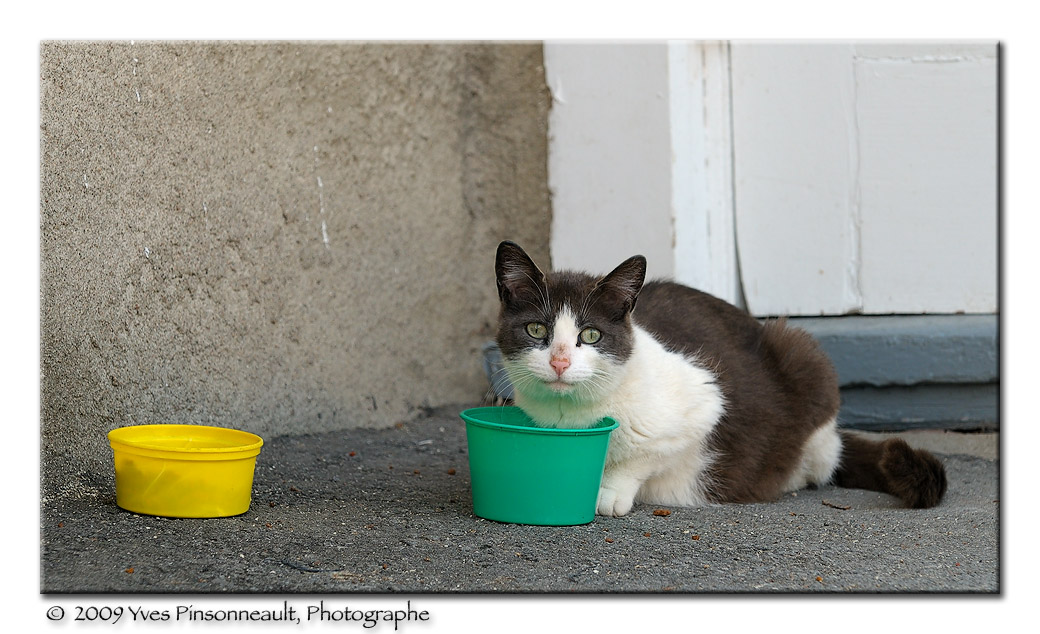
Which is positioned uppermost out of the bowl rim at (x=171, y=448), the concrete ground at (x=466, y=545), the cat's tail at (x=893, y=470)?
the bowl rim at (x=171, y=448)

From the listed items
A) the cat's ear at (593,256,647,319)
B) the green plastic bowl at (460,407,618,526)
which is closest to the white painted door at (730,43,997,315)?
the cat's ear at (593,256,647,319)

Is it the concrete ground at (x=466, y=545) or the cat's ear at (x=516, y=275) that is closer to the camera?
the concrete ground at (x=466, y=545)

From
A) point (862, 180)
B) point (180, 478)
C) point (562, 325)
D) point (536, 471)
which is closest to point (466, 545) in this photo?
point (536, 471)

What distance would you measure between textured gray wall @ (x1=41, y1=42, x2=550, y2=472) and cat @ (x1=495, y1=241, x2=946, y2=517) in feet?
3.16

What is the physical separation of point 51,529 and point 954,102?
140 inches

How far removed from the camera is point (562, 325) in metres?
2.45

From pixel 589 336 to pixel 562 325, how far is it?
0.27 feet

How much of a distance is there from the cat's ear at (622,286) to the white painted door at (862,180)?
4.85 ft

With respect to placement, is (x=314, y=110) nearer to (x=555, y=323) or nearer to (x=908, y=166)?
(x=555, y=323)

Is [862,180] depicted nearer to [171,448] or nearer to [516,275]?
[516,275]

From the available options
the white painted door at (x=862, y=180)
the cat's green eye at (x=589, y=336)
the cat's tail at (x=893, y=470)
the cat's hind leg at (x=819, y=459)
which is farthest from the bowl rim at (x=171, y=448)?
the white painted door at (x=862, y=180)

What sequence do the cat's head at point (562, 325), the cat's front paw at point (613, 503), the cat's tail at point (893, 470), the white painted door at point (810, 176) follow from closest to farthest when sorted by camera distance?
the cat's head at point (562, 325), the cat's front paw at point (613, 503), the cat's tail at point (893, 470), the white painted door at point (810, 176)

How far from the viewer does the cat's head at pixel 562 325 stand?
2.43 m

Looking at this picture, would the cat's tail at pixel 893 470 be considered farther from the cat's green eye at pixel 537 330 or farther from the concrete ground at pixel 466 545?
the cat's green eye at pixel 537 330
